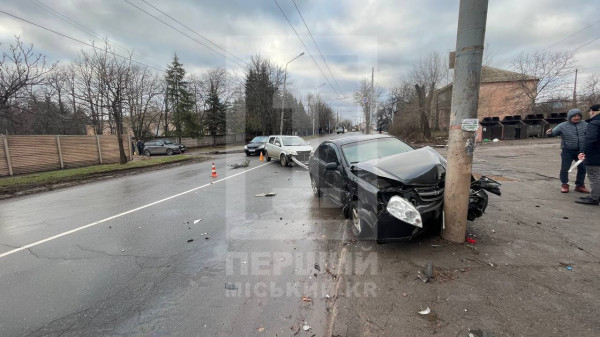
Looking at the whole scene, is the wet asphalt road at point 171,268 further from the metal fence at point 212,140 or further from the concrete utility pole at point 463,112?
the metal fence at point 212,140

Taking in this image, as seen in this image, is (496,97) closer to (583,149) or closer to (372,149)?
(583,149)

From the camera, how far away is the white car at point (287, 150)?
510 inches

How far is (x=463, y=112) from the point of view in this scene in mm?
3223

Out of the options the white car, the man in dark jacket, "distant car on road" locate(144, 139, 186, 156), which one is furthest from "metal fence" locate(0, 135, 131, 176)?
the man in dark jacket

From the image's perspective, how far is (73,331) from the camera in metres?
2.34

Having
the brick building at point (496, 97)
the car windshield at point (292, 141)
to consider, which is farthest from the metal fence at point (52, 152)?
the brick building at point (496, 97)

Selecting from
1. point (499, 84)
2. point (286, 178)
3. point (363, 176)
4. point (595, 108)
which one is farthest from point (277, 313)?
point (499, 84)

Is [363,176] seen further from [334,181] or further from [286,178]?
[286,178]

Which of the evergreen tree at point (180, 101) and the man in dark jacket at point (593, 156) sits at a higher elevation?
the evergreen tree at point (180, 101)

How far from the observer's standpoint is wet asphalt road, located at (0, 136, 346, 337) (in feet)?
7.93

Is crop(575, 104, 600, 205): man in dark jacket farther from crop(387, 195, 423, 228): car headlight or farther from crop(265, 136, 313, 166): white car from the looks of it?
crop(265, 136, 313, 166): white car

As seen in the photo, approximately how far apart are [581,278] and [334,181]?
3.42 meters

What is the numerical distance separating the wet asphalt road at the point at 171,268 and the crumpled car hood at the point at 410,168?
1314 mm

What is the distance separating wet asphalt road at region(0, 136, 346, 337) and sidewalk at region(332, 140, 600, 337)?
507 millimetres
